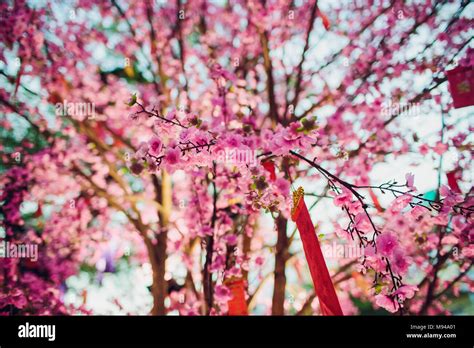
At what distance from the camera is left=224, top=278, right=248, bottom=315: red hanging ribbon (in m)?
2.54

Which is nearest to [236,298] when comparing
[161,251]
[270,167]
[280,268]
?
[280,268]

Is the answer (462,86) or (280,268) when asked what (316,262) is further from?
(462,86)

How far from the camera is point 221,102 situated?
2865mm

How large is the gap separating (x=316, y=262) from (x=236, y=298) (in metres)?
1.06

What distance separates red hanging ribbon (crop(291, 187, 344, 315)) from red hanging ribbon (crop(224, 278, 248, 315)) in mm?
909

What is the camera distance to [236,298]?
2.62 meters

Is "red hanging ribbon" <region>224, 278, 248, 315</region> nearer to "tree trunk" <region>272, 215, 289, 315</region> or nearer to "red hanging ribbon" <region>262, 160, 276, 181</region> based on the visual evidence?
A: "tree trunk" <region>272, 215, 289, 315</region>

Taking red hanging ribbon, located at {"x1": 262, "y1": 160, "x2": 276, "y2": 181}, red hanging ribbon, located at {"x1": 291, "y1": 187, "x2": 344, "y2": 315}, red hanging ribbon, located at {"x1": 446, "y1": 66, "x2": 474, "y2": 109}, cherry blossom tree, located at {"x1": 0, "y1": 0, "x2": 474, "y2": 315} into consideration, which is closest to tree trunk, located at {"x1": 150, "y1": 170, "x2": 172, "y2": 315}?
cherry blossom tree, located at {"x1": 0, "y1": 0, "x2": 474, "y2": 315}

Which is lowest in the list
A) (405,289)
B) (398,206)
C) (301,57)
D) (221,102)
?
(405,289)

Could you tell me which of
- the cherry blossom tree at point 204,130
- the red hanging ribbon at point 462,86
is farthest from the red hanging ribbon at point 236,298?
the red hanging ribbon at point 462,86

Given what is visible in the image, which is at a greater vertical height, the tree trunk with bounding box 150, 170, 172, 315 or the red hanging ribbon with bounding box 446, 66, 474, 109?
the red hanging ribbon with bounding box 446, 66, 474, 109
